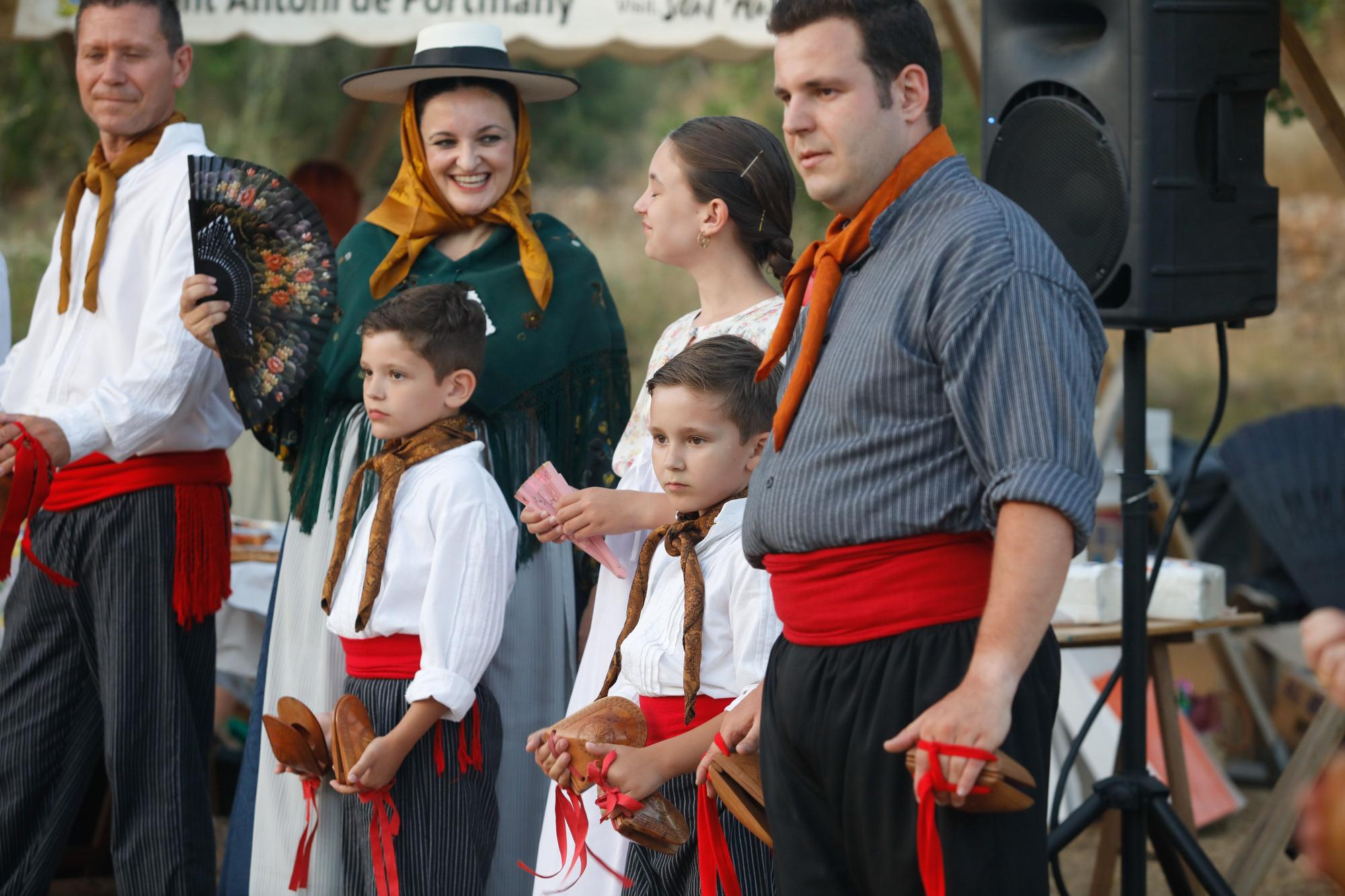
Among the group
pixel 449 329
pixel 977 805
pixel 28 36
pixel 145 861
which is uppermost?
pixel 28 36

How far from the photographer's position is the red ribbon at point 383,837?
8.71 feet

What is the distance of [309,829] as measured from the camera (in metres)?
2.79

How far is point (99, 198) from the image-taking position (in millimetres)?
3297

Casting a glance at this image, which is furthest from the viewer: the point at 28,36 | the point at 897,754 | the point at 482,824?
the point at 28,36

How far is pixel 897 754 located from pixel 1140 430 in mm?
1528

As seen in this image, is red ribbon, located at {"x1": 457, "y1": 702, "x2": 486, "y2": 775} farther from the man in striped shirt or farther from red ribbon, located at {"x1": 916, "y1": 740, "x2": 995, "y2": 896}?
red ribbon, located at {"x1": 916, "y1": 740, "x2": 995, "y2": 896}

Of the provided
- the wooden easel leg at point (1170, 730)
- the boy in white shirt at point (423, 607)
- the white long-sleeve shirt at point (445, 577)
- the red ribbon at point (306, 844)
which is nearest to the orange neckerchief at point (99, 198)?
the boy in white shirt at point (423, 607)

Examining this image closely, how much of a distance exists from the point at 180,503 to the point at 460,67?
3.64ft

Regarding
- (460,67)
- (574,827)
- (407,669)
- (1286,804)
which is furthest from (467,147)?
(1286,804)

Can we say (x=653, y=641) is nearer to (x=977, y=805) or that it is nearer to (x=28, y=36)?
(x=977, y=805)

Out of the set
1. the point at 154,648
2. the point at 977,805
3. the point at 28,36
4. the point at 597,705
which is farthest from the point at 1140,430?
the point at 28,36

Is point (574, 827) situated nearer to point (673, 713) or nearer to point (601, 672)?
point (673, 713)

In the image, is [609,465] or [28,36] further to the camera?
[28,36]

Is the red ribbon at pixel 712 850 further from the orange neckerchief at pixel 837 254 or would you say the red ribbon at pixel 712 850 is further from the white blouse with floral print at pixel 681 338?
the white blouse with floral print at pixel 681 338
